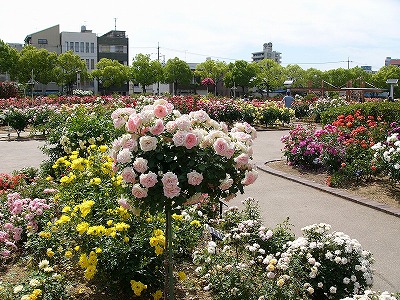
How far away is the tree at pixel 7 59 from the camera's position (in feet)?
181

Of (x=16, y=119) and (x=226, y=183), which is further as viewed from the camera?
(x=16, y=119)

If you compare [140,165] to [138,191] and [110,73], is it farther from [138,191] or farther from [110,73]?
[110,73]

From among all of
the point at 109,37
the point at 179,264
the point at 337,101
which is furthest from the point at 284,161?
the point at 109,37

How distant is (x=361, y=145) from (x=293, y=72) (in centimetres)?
8080

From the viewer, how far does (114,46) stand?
256 feet

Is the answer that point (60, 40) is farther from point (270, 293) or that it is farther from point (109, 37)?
point (270, 293)

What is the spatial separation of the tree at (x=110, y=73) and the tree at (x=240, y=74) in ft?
51.9

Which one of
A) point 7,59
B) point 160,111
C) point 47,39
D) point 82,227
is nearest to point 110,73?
point 7,59

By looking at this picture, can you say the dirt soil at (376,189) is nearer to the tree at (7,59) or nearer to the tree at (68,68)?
the tree at (7,59)

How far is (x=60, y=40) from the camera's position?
77375 mm

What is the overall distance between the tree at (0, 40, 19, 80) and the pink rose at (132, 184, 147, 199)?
57546 mm

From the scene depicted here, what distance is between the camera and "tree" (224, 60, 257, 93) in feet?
235

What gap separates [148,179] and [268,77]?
251ft

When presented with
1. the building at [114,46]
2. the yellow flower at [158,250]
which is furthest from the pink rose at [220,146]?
the building at [114,46]
